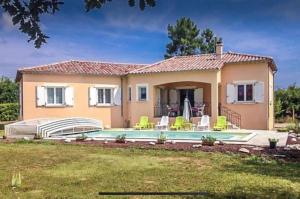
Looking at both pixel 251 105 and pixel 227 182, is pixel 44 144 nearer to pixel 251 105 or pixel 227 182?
pixel 227 182

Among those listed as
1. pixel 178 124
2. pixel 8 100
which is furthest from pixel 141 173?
pixel 8 100

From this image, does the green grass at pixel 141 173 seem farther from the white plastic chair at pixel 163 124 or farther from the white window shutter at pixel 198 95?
the white window shutter at pixel 198 95

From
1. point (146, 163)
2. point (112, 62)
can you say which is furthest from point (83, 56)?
point (146, 163)

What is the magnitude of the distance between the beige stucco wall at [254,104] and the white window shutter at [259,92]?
0.20 metres

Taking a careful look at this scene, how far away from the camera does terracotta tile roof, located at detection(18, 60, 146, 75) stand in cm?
2980

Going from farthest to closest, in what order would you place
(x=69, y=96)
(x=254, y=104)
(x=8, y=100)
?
(x=8, y=100) → (x=69, y=96) → (x=254, y=104)

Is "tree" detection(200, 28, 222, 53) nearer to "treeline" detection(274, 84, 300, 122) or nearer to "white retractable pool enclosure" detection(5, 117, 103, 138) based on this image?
"treeline" detection(274, 84, 300, 122)

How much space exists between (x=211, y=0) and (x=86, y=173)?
6.14 m

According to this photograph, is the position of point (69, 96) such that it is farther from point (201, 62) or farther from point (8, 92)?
point (8, 92)

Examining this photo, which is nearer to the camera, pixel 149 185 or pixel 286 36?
pixel 149 185

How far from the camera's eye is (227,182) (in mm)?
10242

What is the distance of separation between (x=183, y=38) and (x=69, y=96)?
83.6 ft

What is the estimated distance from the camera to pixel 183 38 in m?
52.3

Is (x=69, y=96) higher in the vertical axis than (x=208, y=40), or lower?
lower
